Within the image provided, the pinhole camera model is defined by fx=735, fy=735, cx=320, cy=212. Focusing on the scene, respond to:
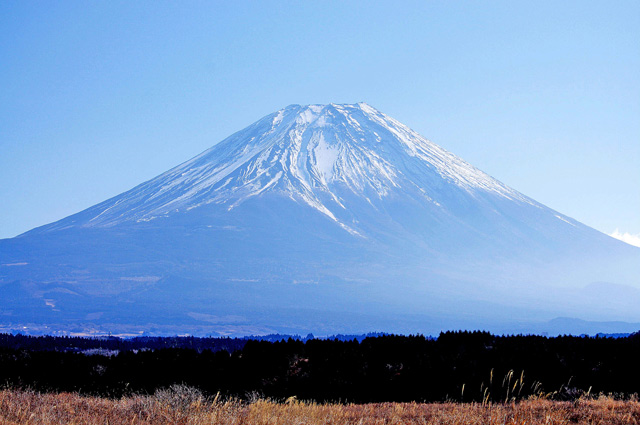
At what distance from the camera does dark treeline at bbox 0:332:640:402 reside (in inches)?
1093

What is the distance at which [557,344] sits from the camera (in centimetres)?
3262

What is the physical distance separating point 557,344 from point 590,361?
11.0ft

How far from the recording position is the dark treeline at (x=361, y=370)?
1093 inches

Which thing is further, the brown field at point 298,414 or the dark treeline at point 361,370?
the dark treeline at point 361,370

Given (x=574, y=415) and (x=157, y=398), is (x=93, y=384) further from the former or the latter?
(x=574, y=415)

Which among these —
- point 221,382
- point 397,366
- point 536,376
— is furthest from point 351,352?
point 536,376

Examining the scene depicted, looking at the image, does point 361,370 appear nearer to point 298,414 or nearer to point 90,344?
point 298,414

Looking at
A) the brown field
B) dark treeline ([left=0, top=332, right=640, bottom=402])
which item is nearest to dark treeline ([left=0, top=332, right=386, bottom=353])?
dark treeline ([left=0, top=332, right=640, bottom=402])

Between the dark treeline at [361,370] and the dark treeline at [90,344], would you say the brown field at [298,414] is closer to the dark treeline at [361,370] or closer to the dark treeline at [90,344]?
the dark treeline at [361,370]

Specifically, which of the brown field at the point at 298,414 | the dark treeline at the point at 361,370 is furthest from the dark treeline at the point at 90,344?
the brown field at the point at 298,414

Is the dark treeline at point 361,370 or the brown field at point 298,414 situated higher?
the brown field at point 298,414

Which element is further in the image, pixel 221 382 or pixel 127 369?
pixel 127 369

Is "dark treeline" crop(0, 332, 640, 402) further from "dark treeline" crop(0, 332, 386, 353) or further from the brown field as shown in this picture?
"dark treeline" crop(0, 332, 386, 353)

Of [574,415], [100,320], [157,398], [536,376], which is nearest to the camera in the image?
[574,415]
